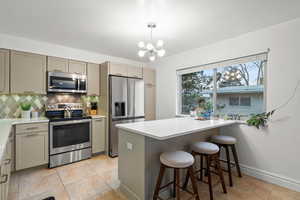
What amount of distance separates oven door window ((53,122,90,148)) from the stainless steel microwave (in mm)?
776

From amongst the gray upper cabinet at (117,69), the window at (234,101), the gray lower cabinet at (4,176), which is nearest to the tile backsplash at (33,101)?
the gray upper cabinet at (117,69)

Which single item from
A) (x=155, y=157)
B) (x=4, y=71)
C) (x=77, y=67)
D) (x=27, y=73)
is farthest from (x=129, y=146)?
(x=4, y=71)

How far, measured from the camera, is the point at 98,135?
3357 millimetres

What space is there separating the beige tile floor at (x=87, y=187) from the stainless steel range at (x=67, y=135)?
0.84 ft

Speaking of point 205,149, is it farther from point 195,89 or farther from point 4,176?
point 4,176

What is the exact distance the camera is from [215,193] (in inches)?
80.9

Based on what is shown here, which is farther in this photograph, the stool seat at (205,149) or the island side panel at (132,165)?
the stool seat at (205,149)

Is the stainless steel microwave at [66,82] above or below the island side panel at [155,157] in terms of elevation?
above

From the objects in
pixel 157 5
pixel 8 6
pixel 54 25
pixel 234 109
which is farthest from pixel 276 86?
pixel 8 6

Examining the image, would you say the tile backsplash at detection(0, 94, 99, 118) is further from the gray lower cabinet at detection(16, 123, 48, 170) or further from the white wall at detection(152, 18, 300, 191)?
the white wall at detection(152, 18, 300, 191)

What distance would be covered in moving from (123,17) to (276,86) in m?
2.56

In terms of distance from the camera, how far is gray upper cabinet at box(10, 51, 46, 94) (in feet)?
8.68

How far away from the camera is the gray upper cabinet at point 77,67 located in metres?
3.22

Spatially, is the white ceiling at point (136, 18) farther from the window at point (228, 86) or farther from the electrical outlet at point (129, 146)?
the electrical outlet at point (129, 146)
